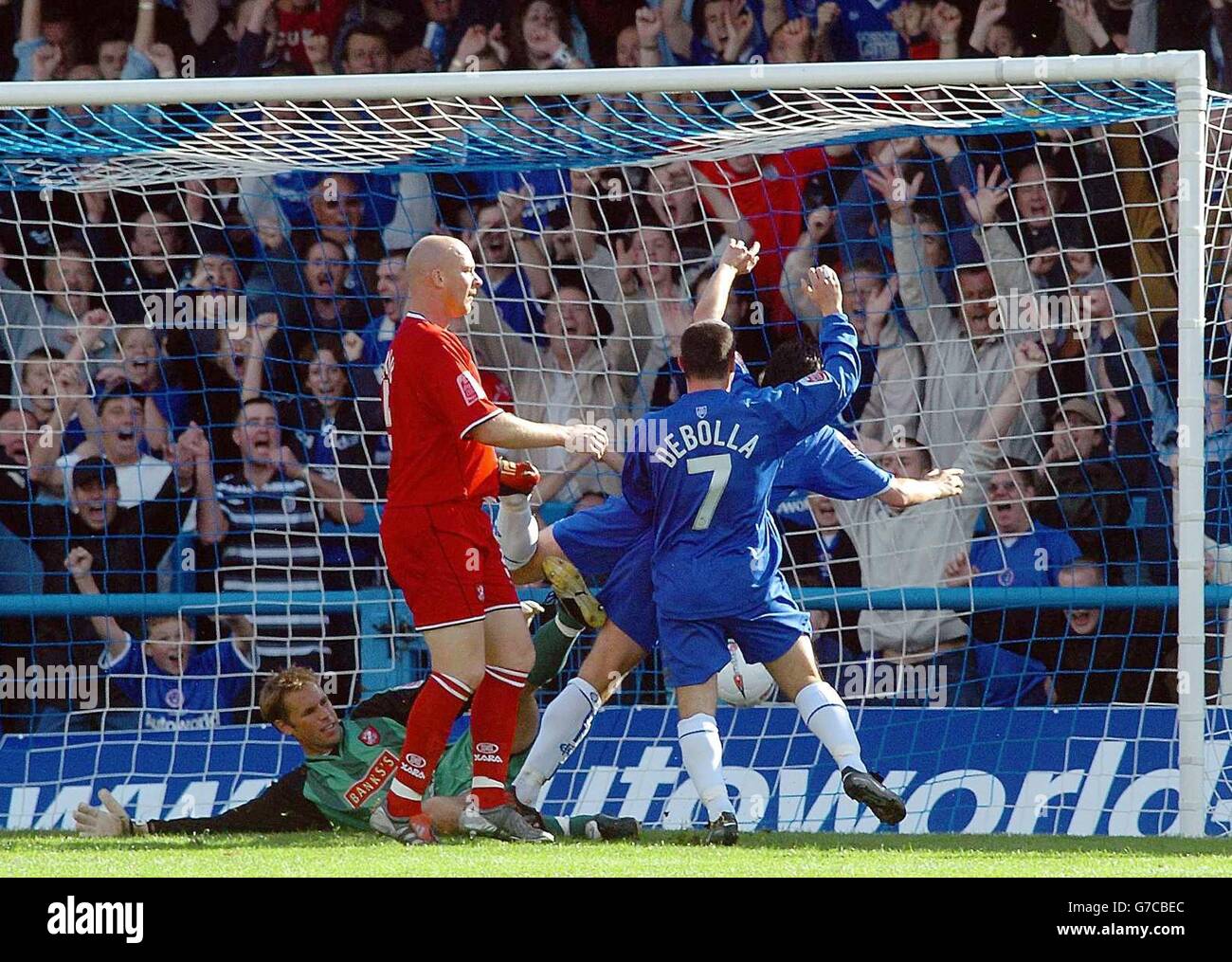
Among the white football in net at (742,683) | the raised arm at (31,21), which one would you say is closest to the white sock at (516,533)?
the white football in net at (742,683)

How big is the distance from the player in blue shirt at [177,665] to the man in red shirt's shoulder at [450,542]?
237cm

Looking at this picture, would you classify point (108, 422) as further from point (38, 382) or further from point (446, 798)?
point (446, 798)

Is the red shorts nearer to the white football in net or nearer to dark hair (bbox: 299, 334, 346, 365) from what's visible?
the white football in net

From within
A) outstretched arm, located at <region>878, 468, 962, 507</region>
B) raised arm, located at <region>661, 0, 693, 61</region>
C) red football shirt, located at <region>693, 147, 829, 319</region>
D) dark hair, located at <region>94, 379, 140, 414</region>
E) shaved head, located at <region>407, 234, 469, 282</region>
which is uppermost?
raised arm, located at <region>661, 0, 693, 61</region>

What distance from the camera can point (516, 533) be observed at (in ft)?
20.2

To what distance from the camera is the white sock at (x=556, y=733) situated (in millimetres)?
5926

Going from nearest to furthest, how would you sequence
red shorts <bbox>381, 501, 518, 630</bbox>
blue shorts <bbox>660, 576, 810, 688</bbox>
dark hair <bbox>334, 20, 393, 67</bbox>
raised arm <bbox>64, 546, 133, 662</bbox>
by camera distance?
1. red shorts <bbox>381, 501, 518, 630</bbox>
2. blue shorts <bbox>660, 576, 810, 688</bbox>
3. raised arm <bbox>64, 546, 133, 662</bbox>
4. dark hair <bbox>334, 20, 393, 67</bbox>

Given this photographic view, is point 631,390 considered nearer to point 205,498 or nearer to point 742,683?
point 742,683

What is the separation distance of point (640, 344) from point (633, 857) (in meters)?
3.49

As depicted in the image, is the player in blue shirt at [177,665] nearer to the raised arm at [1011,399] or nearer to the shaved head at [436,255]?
the shaved head at [436,255]

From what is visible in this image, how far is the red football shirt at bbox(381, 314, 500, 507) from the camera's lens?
552 cm

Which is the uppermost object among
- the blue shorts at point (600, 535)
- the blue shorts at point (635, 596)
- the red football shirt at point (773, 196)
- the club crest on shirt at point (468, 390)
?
the red football shirt at point (773, 196)

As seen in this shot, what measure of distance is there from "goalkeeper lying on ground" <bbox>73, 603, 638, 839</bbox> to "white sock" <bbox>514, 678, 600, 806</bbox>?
0.16 metres

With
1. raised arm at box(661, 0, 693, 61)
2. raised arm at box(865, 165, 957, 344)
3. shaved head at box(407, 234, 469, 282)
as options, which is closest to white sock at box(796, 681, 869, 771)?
shaved head at box(407, 234, 469, 282)
